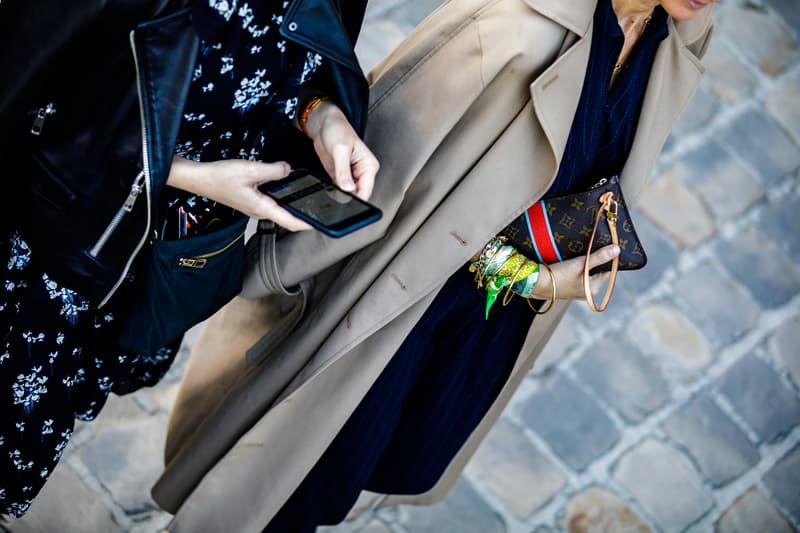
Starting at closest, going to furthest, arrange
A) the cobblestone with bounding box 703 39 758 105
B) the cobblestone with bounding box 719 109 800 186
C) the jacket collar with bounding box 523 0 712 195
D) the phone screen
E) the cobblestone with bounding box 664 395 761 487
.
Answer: the phone screen < the jacket collar with bounding box 523 0 712 195 < the cobblestone with bounding box 664 395 761 487 < the cobblestone with bounding box 719 109 800 186 < the cobblestone with bounding box 703 39 758 105

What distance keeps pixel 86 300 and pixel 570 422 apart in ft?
7.28

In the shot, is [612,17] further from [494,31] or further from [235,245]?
[235,245]

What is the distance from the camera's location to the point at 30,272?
1677 mm

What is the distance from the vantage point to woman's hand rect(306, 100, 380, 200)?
165 cm

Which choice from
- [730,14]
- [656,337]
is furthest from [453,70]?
[730,14]

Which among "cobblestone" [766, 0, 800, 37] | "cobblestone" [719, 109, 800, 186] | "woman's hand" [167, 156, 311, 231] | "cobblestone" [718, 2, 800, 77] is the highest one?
"cobblestone" [766, 0, 800, 37]

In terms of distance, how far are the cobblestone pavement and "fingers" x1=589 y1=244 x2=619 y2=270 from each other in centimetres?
146

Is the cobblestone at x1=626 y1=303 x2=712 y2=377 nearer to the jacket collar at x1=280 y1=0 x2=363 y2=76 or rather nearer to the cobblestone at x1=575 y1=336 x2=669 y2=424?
the cobblestone at x1=575 y1=336 x2=669 y2=424

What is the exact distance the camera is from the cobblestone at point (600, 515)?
317 cm

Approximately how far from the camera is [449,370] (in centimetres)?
219

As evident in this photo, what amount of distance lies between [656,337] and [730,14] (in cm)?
211

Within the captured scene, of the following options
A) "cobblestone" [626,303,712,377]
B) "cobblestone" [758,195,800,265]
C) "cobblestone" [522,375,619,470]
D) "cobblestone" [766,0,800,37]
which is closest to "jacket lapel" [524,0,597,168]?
"cobblestone" [522,375,619,470]

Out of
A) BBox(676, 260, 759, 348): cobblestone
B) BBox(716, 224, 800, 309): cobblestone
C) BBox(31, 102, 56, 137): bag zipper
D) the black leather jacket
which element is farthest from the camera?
BBox(716, 224, 800, 309): cobblestone

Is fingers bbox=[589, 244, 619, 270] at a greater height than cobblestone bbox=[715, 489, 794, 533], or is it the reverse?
fingers bbox=[589, 244, 619, 270]
